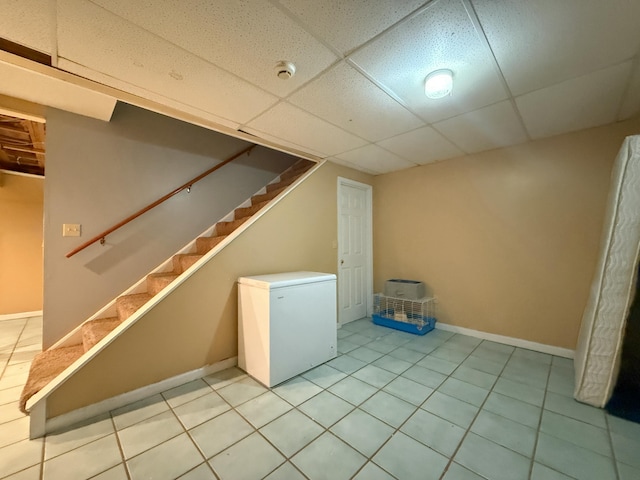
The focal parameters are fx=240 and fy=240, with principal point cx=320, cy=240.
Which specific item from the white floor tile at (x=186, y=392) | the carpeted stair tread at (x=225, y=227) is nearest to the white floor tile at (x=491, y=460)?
the white floor tile at (x=186, y=392)

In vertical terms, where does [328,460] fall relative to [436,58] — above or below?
below

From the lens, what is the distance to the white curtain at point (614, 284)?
5.44 feet

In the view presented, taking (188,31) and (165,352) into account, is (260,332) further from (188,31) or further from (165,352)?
(188,31)

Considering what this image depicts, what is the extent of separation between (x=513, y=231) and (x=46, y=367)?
15.7ft

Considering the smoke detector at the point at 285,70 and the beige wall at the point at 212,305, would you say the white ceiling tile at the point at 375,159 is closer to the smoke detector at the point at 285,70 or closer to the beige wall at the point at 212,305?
the beige wall at the point at 212,305

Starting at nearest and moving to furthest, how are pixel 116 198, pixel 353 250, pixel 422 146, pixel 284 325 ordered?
1. pixel 284 325
2. pixel 116 198
3. pixel 422 146
4. pixel 353 250

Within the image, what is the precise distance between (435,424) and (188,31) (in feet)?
9.25

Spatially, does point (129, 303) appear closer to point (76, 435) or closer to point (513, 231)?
point (76, 435)

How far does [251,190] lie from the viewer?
3.80 m

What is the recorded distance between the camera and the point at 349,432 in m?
1.57

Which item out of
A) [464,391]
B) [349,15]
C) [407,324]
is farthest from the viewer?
[407,324]

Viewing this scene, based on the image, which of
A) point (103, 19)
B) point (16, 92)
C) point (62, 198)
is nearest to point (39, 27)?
point (103, 19)

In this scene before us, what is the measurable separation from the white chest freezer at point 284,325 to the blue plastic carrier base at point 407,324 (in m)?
1.29

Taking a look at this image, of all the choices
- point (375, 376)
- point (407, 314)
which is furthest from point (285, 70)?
point (407, 314)
